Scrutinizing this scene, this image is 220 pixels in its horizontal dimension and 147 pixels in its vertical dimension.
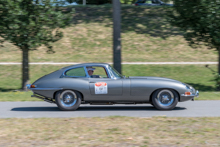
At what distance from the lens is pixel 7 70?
717 inches

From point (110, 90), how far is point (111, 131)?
253 centimetres

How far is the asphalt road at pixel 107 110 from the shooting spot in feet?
25.7

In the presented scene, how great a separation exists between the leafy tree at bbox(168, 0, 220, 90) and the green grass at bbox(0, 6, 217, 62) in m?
6.25

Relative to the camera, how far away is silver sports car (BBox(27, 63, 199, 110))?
8398 millimetres

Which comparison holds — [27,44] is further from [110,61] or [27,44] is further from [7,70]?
[110,61]

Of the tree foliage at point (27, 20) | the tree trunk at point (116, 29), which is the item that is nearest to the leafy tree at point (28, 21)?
the tree foliage at point (27, 20)

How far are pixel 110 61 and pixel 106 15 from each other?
9.97m

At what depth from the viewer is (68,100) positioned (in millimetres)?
8516

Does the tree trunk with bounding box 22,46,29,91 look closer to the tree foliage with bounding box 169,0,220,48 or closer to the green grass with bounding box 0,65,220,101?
the green grass with bounding box 0,65,220,101

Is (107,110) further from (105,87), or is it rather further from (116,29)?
(116,29)

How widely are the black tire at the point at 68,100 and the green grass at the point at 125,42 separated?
12.1m

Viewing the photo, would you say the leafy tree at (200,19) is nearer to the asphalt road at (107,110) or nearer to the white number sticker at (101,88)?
the asphalt road at (107,110)

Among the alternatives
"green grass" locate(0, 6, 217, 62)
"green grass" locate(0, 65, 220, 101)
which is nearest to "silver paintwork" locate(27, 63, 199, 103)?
"green grass" locate(0, 65, 220, 101)

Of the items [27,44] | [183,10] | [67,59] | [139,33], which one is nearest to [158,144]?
[27,44]
